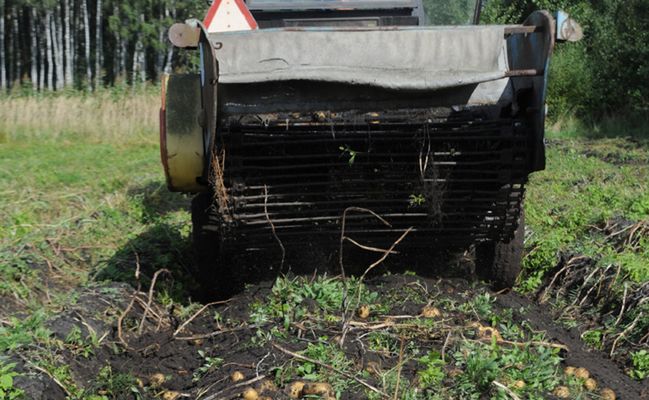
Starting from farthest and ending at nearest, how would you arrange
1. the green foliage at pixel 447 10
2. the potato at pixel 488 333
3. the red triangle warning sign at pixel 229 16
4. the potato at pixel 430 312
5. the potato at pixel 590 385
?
1. the green foliage at pixel 447 10
2. the red triangle warning sign at pixel 229 16
3. the potato at pixel 430 312
4. the potato at pixel 488 333
5. the potato at pixel 590 385

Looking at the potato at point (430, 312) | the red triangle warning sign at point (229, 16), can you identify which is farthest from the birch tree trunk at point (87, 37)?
the potato at point (430, 312)

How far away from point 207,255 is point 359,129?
4.64ft

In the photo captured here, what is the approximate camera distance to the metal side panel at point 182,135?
495 centimetres

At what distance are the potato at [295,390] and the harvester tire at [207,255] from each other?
1.72 meters

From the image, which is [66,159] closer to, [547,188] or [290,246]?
[547,188]

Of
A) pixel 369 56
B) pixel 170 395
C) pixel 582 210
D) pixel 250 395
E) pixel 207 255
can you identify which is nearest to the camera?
pixel 250 395

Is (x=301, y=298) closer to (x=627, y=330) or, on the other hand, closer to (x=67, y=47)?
(x=627, y=330)

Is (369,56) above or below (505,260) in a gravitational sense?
above

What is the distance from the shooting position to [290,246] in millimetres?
5336

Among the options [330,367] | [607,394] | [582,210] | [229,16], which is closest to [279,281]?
[330,367]

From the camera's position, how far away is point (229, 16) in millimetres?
6230

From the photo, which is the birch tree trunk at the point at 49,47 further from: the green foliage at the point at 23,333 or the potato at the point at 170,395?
the potato at the point at 170,395

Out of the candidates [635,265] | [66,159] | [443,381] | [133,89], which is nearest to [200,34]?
[443,381]

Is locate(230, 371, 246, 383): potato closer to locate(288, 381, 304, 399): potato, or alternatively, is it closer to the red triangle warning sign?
locate(288, 381, 304, 399): potato
